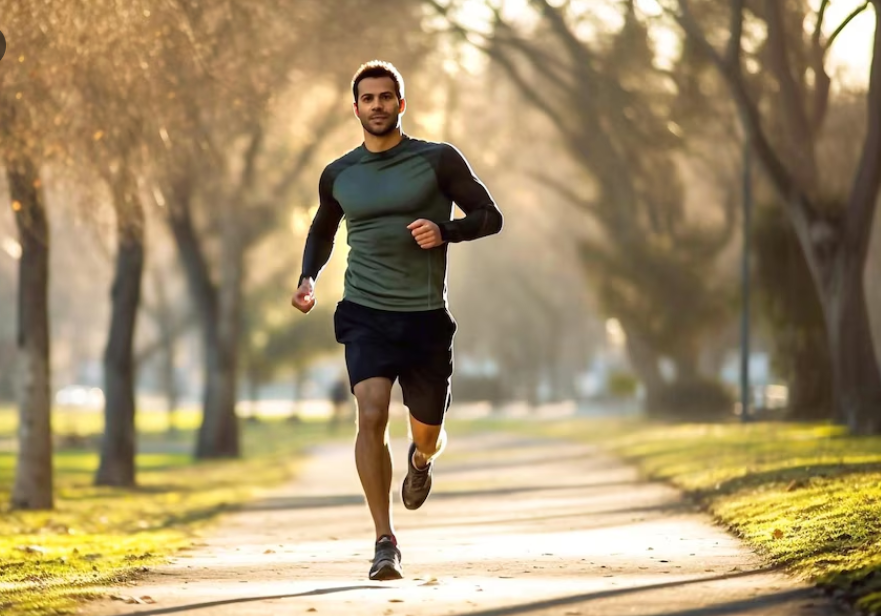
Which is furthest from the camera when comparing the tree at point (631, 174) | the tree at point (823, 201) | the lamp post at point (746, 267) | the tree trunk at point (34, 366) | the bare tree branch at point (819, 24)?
the tree at point (631, 174)

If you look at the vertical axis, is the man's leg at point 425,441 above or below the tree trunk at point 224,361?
below

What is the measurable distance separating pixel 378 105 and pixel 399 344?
1162 mm

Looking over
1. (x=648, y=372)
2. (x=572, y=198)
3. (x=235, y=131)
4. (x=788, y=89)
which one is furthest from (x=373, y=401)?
(x=648, y=372)

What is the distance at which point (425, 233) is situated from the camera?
8297 mm

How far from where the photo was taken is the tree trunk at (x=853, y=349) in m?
23.9

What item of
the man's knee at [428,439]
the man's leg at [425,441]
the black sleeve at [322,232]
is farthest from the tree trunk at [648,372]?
the black sleeve at [322,232]

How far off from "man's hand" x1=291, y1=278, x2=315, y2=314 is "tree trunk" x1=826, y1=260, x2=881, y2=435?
641 inches

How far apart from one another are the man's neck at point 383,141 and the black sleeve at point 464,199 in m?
0.24

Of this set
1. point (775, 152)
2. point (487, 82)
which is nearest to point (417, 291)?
point (775, 152)

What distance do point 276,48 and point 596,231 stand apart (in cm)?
3784

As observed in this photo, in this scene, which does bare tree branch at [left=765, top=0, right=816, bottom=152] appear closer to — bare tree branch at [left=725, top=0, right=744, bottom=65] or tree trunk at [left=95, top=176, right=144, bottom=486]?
bare tree branch at [left=725, top=0, right=744, bottom=65]

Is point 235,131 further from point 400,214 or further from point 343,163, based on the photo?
point 400,214

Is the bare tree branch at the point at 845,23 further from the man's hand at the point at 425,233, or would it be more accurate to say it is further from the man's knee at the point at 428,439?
the man's hand at the point at 425,233

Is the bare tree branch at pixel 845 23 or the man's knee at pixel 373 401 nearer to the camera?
the man's knee at pixel 373 401
